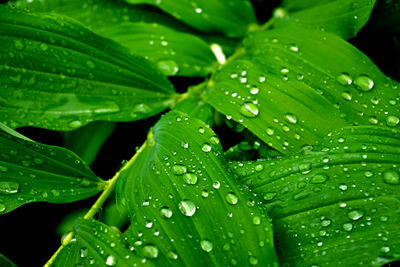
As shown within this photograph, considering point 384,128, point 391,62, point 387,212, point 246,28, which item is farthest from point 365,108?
point 246,28

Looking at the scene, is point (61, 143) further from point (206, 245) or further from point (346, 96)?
point (346, 96)

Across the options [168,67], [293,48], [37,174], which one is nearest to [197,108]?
[168,67]

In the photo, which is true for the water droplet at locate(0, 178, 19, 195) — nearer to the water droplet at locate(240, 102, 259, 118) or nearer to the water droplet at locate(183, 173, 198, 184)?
the water droplet at locate(183, 173, 198, 184)

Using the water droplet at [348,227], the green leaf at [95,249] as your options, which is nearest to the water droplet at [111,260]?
the green leaf at [95,249]

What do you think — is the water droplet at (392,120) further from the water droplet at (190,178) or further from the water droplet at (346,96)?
the water droplet at (190,178)

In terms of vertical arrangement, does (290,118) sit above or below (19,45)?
below

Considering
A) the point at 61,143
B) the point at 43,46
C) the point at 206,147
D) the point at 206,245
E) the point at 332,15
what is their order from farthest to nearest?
the point at 61,143 < the point at 332,15 < the point at 43,46 < the point at 206,147 < the point at 206,245
